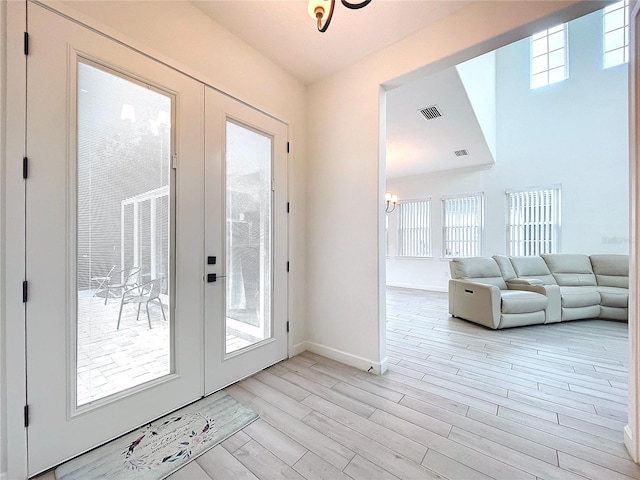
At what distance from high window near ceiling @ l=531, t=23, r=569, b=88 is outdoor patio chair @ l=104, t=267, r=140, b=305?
795 centimetres

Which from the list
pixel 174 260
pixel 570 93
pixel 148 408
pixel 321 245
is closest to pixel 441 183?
pixel 570 93

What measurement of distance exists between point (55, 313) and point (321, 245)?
6.87ft

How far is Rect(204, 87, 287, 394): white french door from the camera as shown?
2137 mm

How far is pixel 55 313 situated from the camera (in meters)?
1.45

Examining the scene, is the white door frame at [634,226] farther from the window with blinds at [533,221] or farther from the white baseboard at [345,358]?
the window with blinds at [533,221]

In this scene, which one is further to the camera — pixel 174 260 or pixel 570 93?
pixel 570 93

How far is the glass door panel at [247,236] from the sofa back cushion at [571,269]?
206 inches

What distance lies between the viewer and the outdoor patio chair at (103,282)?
160cm

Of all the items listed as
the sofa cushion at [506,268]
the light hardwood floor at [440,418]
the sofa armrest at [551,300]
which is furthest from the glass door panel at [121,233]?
the sofa cushion at [506,268]

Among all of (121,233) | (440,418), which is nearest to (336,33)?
(121,233)

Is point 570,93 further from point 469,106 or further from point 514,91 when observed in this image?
point 469,106

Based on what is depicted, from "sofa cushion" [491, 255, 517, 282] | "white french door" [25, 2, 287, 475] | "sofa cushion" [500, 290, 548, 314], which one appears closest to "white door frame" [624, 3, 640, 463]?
"sofa cushion" [500, 290, 548, 314]

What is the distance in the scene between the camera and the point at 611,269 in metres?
4.58

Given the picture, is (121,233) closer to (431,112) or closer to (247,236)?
(247,236)
